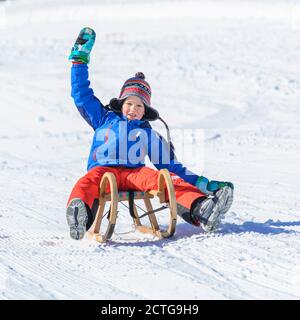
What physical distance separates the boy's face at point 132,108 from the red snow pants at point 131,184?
1.30 ft

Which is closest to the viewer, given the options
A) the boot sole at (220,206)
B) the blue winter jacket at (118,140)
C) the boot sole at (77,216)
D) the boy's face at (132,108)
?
the boot sole at (77,216)

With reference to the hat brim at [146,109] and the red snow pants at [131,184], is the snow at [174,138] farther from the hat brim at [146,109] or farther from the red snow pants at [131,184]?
the hat brim at [146,109]

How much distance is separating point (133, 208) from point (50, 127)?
495cm

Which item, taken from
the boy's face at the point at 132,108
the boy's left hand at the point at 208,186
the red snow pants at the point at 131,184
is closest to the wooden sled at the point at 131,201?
the red snow pants at the point at 131,184

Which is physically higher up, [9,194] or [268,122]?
[268,122]

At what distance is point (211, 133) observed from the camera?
895 cm

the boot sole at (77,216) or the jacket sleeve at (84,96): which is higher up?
the jacket sleeve at (84,96)

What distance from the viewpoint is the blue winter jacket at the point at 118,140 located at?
15.8 ft

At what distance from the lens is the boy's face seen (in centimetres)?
498
